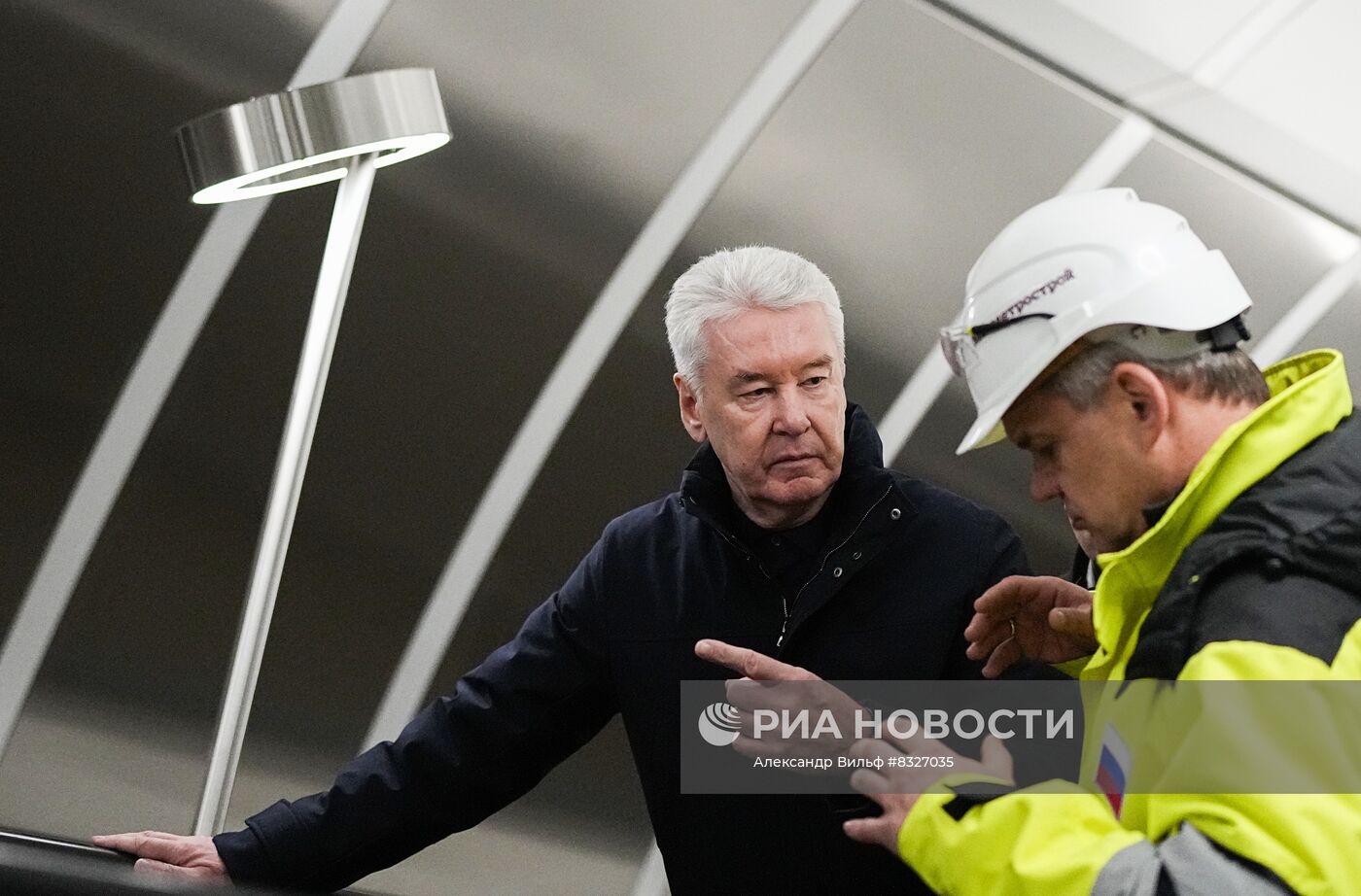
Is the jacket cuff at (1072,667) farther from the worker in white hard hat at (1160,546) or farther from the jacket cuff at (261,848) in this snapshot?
the jacket cuff at (261,848)

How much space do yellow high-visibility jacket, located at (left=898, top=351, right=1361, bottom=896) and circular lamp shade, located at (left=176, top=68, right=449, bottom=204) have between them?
179 cm

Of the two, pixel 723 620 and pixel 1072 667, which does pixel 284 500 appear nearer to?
pixel 723 620

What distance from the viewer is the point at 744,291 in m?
3.14

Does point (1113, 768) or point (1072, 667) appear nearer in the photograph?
point (1113, 768)

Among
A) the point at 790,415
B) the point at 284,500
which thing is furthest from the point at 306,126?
the point at 790,415

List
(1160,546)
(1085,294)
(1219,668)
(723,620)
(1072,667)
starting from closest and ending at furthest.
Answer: (1219,668)
(1160,546)
(1085,294)
(1072,667)
(723,620)

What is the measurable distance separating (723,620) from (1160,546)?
1.20 m

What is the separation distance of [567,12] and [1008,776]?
14.4 ft

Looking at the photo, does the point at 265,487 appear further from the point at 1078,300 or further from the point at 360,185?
the point at 1078,300

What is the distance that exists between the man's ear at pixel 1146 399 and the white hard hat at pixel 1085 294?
0.06 m

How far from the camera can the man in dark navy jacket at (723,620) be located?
9.64 feet

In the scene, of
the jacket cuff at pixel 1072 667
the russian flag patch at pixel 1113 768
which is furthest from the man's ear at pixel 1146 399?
the jacket cuff at pixel 1072 667

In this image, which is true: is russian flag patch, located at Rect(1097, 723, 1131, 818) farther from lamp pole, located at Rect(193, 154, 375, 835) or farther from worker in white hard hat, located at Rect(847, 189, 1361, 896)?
lamp pole, located at Rect(193, 154, 375, 835)

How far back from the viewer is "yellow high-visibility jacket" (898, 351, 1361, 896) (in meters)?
1.68
